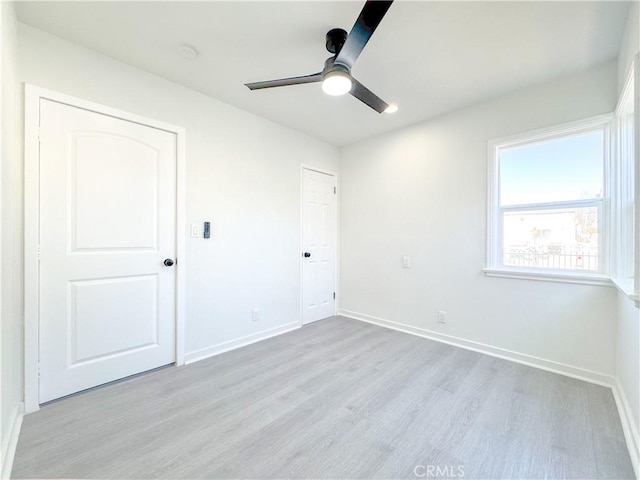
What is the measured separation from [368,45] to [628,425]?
117 inches

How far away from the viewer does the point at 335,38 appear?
1.82 m

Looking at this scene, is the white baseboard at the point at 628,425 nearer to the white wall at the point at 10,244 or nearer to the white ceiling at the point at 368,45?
the white ceiling at the point at 368,45

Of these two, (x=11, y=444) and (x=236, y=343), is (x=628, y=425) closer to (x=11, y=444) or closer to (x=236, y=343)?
(x=236, y=343)

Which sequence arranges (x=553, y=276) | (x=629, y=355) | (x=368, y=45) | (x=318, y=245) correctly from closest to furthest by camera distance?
1. (x=629, y=355)
2. (x=368, y=45)
3. (x=553, y=276)
4. (x=318, y=245)

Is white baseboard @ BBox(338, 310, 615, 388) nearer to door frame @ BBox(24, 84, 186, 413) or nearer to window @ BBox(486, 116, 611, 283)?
window @ BBox(486, 116, 611, 283)

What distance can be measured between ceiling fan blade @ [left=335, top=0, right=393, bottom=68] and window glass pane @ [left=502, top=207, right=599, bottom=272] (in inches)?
86.1

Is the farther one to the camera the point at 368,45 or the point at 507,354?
the point at 507,354

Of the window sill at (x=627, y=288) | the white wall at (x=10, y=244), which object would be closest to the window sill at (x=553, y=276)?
the window sill at (x=627, y=288)

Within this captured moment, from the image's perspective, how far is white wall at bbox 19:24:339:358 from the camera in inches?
78.7

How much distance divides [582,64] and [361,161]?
7.49 ft

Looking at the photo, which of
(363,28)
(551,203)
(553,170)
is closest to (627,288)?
(551,203)

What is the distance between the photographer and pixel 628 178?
1979mm

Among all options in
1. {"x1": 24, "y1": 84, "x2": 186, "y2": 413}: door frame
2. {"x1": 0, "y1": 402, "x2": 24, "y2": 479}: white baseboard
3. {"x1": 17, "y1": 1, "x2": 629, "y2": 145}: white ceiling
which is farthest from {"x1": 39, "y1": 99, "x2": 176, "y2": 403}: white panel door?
{"x1": 17, "y1": 1, "x2": 629, "y2": 145}: white ceiling

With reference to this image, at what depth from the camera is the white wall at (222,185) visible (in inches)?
78.7
